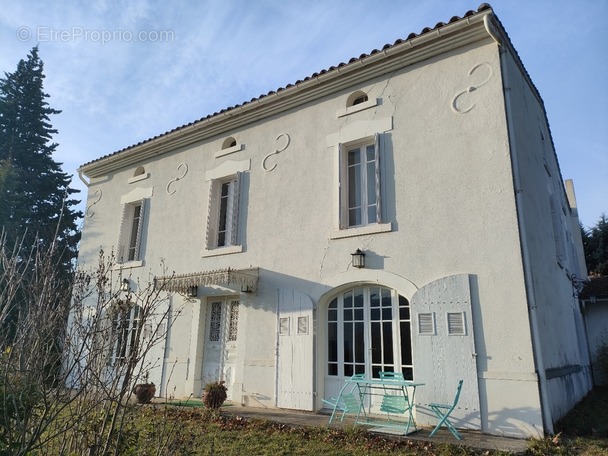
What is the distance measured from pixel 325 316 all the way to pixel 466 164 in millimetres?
3924

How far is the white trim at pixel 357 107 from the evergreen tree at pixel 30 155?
1600 cm

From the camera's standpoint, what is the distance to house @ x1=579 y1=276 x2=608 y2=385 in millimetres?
12930

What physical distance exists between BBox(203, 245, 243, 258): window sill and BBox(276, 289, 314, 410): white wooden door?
1.80 metres

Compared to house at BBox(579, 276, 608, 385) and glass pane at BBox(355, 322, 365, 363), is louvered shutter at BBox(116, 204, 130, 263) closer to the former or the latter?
glass pane at BBox(355, 322, 365, 363)

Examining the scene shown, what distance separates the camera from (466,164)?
25.1ft

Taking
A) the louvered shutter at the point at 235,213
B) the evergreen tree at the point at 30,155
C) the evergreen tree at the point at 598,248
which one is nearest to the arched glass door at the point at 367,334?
the louvered shutter at the point at 235,213

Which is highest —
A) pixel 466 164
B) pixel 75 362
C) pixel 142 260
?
pixel 466 164

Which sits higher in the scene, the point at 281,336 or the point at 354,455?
the point at 281,336

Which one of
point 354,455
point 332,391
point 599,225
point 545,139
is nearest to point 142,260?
point 332,391

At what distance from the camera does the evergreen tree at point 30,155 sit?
20.6 meters

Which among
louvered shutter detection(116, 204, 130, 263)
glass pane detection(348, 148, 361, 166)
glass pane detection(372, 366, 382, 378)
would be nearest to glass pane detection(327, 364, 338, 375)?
glass pane detection(372, 366, 382, 378)

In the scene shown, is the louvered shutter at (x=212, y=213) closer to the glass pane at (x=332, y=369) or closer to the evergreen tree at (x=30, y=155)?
the glass pane at (x=332, y=369)

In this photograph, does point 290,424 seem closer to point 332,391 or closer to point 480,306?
point 332,391

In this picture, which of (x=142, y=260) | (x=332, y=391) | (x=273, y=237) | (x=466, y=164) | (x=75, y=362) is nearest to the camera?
(x=75, y=362)
